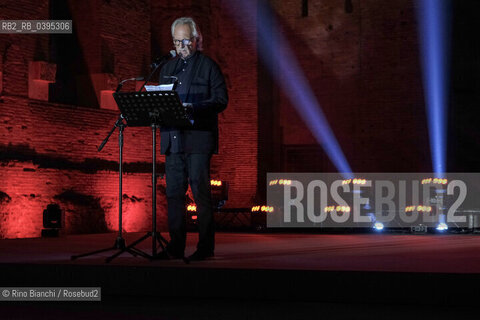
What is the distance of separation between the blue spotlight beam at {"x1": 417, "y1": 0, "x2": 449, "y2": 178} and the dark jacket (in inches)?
327

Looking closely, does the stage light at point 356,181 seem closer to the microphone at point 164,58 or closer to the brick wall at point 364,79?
the brick wall at point 364,79

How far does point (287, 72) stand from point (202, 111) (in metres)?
8.93

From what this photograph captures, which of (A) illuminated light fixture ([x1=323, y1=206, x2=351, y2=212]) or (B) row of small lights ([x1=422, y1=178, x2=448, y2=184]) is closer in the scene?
(B) row of small lights ([x1=422, y1=178, x2=448, y2=184])

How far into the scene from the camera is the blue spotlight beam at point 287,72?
1298 centimetres

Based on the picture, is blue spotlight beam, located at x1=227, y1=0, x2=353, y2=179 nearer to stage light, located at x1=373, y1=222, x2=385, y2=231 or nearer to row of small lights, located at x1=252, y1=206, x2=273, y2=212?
row of small lights, located at x1=252, y1=206, x2=273, y2=212

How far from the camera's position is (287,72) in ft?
44.6

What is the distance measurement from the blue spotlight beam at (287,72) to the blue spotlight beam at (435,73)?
1539 mm

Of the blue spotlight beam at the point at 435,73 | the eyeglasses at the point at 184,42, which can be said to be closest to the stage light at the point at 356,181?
the blue spotlight beam at the point at 435,73

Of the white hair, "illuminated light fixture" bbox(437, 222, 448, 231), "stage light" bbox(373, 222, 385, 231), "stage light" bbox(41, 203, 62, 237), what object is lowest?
"stage light" bbox(373, 222, 385, 231)

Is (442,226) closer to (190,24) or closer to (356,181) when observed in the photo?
(356,181)

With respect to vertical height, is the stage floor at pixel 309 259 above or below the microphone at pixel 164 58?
below

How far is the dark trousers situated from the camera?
4918mm

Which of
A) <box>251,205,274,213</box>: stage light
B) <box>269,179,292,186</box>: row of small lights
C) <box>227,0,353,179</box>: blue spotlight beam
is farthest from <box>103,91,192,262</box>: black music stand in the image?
<box>227,0,353,179</box>: blue spotlight beam

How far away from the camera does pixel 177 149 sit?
16.0 feet
